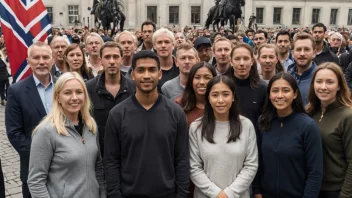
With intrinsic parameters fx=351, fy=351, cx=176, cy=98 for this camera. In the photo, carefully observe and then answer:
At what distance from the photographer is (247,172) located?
3.18 meters

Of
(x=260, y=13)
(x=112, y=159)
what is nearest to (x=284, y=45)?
(x=112, y=159)

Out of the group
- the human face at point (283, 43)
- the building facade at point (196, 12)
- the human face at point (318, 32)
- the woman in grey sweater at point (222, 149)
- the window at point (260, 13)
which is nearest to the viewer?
the woman in grey sweater at point (222, 149)

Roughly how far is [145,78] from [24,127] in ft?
5.02

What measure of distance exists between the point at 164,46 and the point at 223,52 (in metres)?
0.88

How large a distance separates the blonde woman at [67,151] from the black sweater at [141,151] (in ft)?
0.58

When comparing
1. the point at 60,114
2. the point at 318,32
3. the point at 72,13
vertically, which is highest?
the point at 72,13

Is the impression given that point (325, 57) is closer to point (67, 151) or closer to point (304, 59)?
point (304, 59)

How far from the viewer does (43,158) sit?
111 inches

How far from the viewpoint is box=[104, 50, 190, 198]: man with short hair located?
2926mm

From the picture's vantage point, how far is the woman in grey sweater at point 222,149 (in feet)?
10.3

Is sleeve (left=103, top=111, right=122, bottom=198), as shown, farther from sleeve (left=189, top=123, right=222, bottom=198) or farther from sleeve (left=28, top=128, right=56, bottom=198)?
sleeve (left=189, top=123, right=222, bottom=198)

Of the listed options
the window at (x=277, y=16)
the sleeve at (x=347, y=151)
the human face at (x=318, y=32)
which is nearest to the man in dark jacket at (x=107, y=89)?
the sleeve at (x=347, y=151)

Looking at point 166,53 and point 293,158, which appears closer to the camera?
point 293,158

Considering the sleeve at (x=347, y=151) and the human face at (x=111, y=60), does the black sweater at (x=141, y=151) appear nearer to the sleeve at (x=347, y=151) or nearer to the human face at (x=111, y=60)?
the human face at (x=111, y=60)
